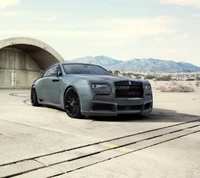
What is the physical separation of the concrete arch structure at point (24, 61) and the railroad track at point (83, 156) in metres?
18.1

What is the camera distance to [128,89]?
6.96m

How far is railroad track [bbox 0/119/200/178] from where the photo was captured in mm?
3295

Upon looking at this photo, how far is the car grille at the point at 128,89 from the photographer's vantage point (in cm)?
686

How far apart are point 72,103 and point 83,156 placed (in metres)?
3.44

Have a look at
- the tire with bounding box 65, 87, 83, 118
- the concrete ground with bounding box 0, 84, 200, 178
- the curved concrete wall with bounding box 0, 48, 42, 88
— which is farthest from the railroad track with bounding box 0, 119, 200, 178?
the curved concrete wall with bounding box 0, 48, 42, 88

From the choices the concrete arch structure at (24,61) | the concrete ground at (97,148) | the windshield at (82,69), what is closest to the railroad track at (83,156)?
the concrete ground at (97,148)

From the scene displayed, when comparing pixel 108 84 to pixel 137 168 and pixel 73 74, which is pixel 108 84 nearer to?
pixel 73 74

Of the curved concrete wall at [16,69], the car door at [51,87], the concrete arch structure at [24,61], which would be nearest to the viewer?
the car door at [51,87]

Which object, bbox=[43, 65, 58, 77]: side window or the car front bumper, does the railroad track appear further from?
bbox=[43, 65, 58, 77]: side window

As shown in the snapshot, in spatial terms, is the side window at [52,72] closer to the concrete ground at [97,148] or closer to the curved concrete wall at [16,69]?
the concrete ground at [97,148]

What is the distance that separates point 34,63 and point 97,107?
788 inches

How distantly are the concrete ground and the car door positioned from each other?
1537 mm

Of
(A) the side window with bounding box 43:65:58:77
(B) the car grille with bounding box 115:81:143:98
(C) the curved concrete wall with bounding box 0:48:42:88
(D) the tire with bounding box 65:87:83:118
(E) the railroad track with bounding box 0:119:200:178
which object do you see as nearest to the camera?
(E) the railroad track with bounding box 0:119:200:178

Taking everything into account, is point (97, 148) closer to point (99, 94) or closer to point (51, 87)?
point (99, 94)
